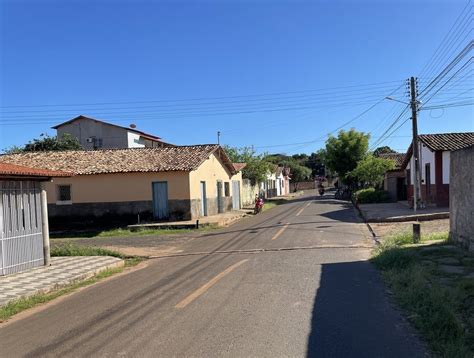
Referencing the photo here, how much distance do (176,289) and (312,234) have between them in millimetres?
9704

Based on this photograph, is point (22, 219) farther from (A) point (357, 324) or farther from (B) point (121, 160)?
(B) point (121, 160)

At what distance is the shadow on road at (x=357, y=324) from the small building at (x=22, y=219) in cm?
777

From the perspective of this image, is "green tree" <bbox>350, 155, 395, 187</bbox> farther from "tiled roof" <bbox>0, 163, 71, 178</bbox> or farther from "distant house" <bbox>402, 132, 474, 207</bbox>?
"tiled roof" <bbox>0, 163, 71, 178</bbox>

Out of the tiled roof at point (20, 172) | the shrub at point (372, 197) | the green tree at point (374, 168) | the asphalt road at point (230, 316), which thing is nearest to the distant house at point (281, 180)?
the green tree at point (374, 168)

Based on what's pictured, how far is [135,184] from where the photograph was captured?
89.4 feet

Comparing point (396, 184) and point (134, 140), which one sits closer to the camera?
point (396, 184)

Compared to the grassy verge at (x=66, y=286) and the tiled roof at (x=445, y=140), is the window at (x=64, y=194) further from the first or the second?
the tiled roof at (x=445, y=140)

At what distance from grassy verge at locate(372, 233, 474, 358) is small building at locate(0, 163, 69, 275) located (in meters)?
8.84

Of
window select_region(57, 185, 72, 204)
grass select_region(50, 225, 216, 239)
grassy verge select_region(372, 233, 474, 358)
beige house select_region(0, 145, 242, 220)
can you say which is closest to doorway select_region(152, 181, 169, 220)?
beige house select_region(0, 145, 242, 220)

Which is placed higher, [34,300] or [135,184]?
[135,184]

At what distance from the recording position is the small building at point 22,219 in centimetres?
1177

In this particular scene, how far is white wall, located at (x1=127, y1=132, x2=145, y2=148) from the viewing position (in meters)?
50.2

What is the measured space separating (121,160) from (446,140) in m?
19.1

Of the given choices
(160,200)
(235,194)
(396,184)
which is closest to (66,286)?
(160,200)
